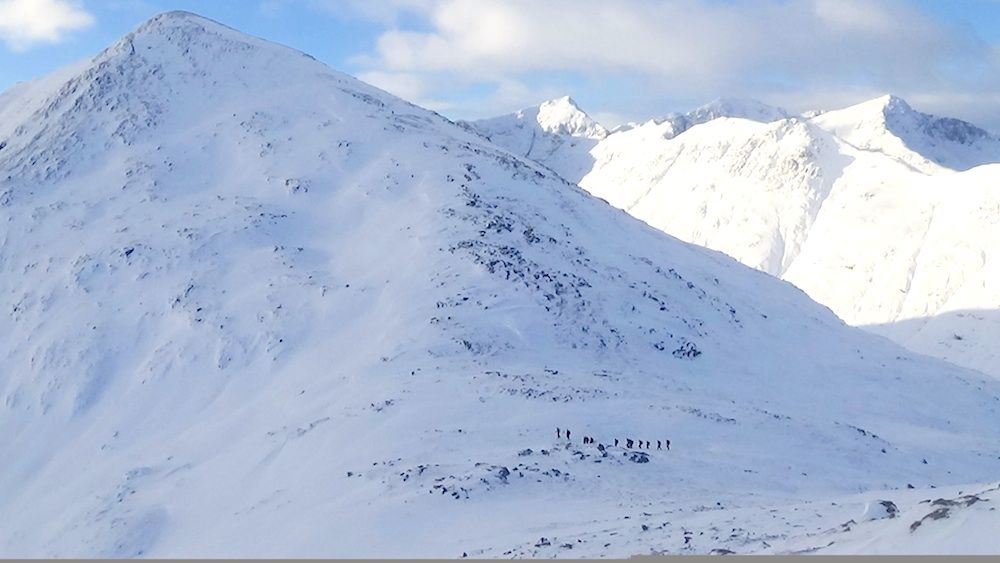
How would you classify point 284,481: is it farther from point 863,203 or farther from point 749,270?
point 863,203

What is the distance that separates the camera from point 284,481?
102 feet

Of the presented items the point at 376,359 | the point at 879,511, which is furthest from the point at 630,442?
the point at 376,359

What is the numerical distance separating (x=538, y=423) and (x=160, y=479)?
47.1 ft

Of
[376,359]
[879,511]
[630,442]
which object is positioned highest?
[376,359]

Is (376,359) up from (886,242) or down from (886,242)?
down

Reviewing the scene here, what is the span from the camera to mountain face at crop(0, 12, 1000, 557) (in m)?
27.9

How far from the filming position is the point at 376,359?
1580 inches

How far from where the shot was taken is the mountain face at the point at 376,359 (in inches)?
1099

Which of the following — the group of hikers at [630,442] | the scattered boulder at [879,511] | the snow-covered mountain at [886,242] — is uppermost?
the snow-covered mountain at [886,242]

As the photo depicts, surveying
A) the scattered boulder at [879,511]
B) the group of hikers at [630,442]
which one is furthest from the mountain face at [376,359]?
the scattered boulder at [879,511]

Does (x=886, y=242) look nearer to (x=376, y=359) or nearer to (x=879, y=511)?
(x=376, y=359)

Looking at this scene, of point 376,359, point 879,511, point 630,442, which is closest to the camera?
point 879,511

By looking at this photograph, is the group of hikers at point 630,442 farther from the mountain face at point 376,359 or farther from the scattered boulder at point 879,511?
the scattered boulder at point 879,511

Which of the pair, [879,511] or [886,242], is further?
[886,242]
